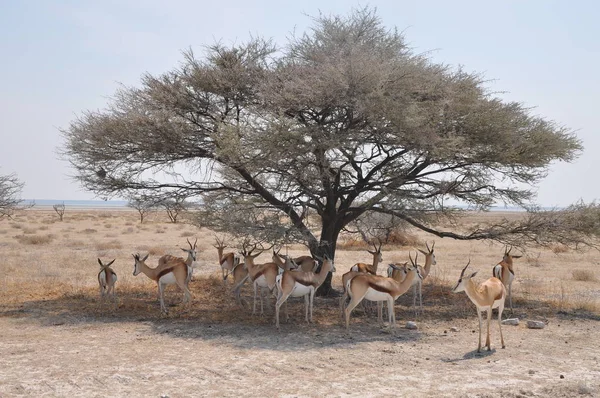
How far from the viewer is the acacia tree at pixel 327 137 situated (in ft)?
37.0

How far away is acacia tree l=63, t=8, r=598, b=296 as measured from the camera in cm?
1129

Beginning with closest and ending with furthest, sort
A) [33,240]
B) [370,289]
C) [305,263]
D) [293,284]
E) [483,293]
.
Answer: [483,293] < [370,289] < [293,284] < [305,263] < [33,240]

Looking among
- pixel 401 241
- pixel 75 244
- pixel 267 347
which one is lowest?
pixel 267 347

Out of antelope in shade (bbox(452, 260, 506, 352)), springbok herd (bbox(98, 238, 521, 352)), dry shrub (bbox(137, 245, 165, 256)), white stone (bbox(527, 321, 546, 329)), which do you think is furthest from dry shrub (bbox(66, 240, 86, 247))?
antelope in shade (bbox(452, 260, 506, 352))

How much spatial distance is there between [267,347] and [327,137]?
4.21 meters

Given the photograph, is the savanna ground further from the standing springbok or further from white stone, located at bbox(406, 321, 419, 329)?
the standing springbok

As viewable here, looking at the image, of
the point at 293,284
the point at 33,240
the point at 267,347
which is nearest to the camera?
the point at 267,347

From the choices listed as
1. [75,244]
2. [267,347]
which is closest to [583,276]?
[267,347]

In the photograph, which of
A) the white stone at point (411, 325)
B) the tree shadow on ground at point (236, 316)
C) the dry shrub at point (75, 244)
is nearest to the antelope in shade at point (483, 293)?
the tree shadow on ground at point (236, 316)

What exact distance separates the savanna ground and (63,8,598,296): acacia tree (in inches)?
77.7

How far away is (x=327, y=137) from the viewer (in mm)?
11398

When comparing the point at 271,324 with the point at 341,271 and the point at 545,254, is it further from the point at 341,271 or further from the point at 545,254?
the point at 545,254

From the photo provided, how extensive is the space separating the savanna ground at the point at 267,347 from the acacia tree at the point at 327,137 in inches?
77.7

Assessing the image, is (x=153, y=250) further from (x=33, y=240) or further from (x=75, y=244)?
(x=33, y=240)
